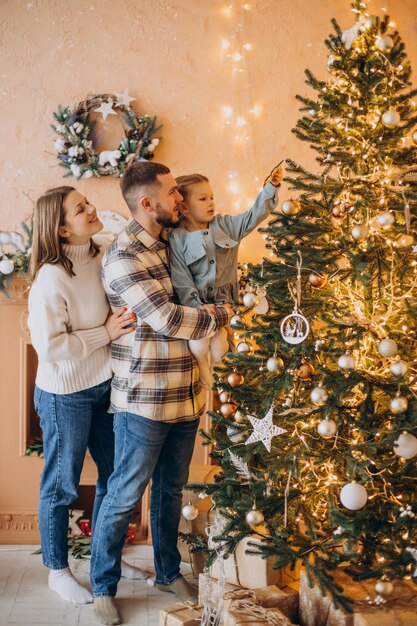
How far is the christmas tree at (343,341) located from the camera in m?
2.12

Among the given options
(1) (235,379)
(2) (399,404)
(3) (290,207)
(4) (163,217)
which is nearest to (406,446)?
(2) (399,404)

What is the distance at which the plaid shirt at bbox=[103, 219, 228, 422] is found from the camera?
2467mm

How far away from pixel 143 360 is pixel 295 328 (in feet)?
2.00

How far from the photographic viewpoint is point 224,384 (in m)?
2.38

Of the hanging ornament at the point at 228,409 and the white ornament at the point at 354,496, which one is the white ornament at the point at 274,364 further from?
the white ornament at the point at 354,496

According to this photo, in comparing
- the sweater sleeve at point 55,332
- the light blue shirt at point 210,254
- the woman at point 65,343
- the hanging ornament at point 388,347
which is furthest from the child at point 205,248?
the hanging ornament at point 388,347

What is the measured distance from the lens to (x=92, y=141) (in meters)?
3.41

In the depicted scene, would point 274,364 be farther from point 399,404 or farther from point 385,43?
point 385,43

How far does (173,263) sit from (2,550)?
1590 mm

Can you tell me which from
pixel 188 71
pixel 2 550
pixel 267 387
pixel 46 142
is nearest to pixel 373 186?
pixel 267 387

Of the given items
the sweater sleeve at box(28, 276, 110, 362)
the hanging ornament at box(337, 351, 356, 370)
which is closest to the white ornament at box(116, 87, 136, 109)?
the sweater sleeve at box(28, 276, 110, 362)

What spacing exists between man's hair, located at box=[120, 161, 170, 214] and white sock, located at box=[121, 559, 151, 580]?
1472 millimetres

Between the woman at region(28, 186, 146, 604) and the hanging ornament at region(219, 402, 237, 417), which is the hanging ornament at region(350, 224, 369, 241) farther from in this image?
the woman at region(28, 186, 146, 604)

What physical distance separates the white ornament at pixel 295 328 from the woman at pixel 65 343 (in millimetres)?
669
